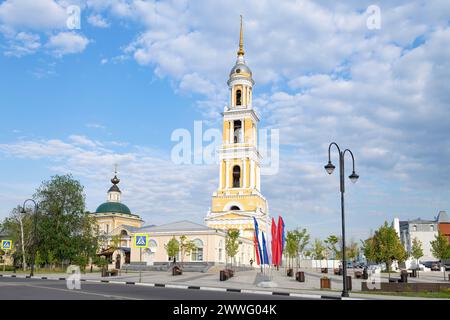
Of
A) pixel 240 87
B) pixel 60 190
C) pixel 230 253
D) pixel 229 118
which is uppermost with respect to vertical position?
pixel 240 87

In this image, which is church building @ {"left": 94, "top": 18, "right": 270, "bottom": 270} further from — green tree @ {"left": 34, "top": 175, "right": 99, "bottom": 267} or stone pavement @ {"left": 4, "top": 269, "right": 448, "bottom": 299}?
stone pavement @ {"left": 4, "top": 269, "right": 448, "bottom": 299}

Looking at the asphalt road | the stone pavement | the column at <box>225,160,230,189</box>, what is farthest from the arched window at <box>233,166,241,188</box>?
the asphalt road

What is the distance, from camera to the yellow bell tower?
246 feet

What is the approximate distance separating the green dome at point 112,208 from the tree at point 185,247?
1619 inches

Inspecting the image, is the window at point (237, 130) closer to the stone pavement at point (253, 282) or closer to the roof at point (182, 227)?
the roof at point (182, 227)

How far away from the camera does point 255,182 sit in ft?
265

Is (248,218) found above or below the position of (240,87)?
below

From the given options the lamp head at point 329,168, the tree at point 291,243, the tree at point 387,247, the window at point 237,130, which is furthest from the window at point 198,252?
the lamp head at point 329,168

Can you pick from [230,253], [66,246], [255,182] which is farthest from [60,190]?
[255,182]

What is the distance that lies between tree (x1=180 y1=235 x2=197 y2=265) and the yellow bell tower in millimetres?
20144

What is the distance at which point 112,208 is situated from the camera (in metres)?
93.1
